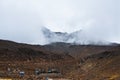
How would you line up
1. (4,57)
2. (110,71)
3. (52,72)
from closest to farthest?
1. (110,71)
2. (52,72)
3. (4,57)

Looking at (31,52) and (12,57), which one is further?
(31,52)

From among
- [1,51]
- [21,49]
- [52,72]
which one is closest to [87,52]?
[21,49]

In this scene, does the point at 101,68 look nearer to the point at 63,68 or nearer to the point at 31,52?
the point at 63,68

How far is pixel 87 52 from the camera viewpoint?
628 feet

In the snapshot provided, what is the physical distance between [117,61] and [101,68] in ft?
16.5

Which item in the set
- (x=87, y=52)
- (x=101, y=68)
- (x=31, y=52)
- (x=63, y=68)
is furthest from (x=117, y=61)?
(x=87, y=52)

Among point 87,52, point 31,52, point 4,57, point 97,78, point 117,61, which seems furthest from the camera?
point 87,52

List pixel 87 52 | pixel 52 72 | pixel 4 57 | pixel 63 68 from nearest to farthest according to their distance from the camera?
pixel 52 72
pixel 63 68
pixel 4 57
pixel 87 52

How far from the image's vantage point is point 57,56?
516ft

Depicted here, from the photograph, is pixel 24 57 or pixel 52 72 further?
pixel 24 57

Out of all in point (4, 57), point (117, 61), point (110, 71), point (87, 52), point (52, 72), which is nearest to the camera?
point (110, 71)

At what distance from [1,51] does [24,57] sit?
9.86 meters

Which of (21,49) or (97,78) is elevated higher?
(21,49)

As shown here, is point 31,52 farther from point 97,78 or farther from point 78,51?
point 97,78
